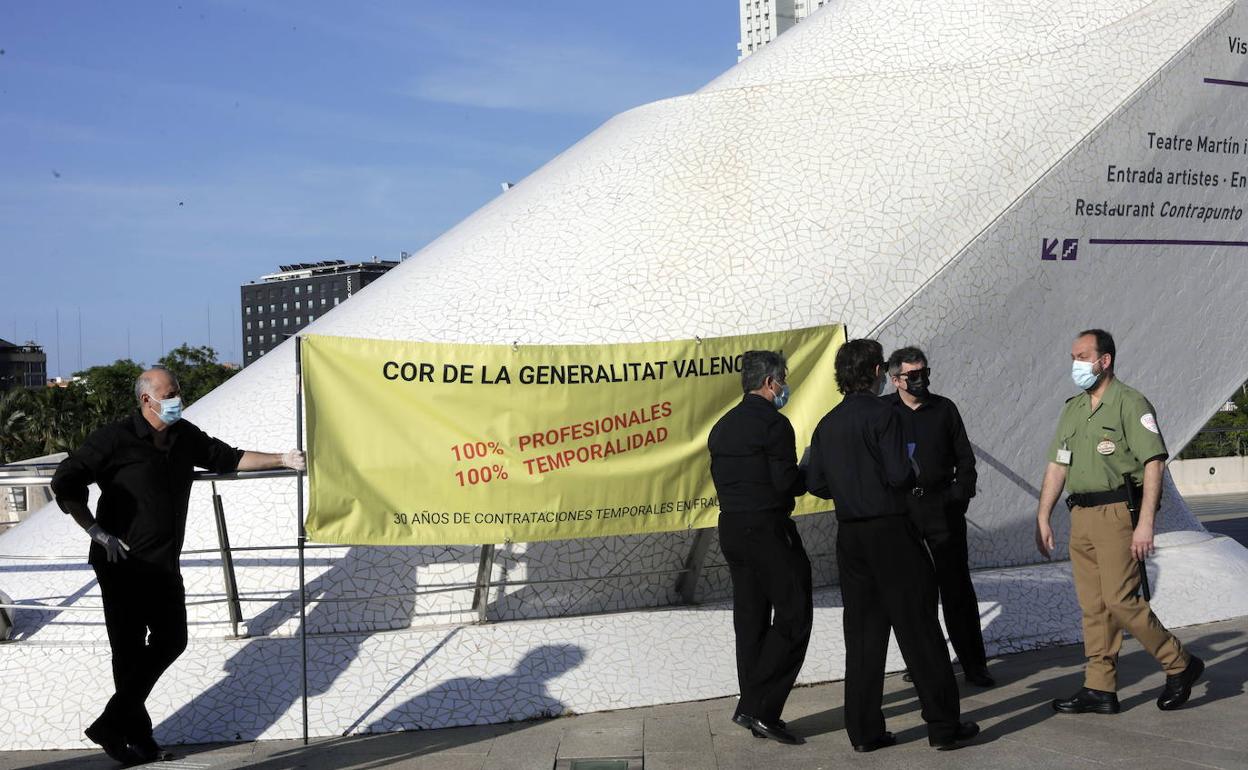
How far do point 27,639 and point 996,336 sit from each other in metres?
5.85

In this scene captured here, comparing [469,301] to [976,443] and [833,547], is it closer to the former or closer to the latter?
[833,547]

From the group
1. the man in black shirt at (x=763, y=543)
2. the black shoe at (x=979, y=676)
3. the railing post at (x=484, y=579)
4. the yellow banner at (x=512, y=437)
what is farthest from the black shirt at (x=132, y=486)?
the black shoe at (x=979, y=676)

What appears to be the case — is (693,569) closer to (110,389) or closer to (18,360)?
(110,389)

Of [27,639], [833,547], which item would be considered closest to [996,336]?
[833,547]

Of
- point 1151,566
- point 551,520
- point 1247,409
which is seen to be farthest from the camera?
point 1247,409

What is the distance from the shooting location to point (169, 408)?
568cm

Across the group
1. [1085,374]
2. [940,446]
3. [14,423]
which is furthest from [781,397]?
[14,423]

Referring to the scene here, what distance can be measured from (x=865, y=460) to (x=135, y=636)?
3.41 meters

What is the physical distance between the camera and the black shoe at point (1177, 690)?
18.4 ft

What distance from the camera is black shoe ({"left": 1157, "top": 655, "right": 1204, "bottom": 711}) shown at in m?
5.61

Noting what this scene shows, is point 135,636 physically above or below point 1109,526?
below

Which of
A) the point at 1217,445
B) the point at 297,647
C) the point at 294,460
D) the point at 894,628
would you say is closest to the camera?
the point at 894,628

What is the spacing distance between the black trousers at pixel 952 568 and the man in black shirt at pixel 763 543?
102 cm

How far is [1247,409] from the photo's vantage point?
1694 inches
